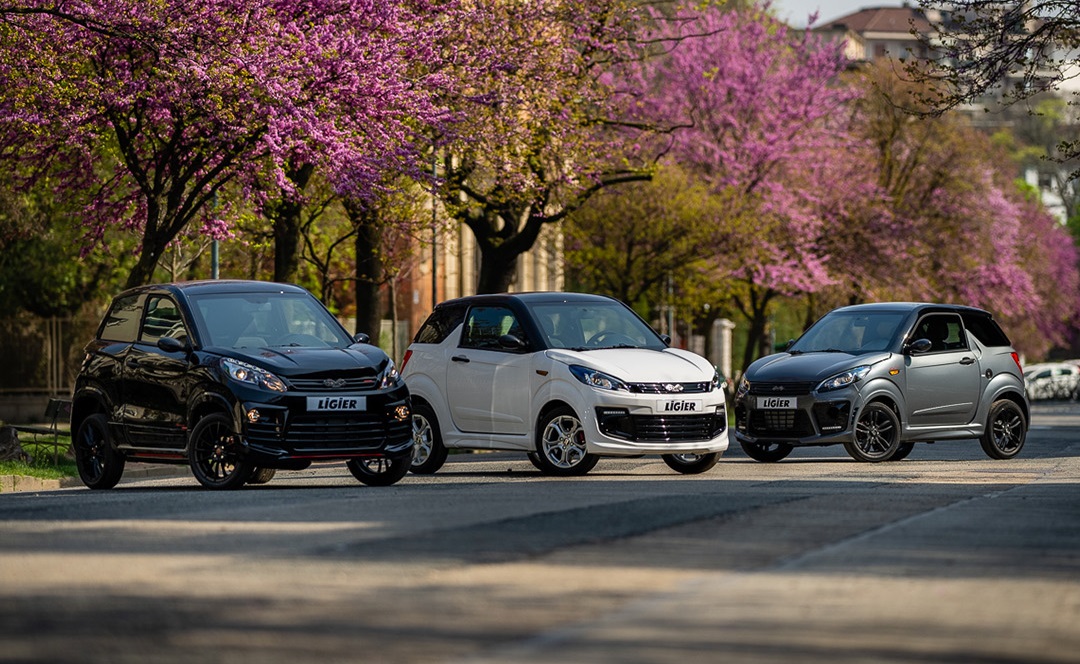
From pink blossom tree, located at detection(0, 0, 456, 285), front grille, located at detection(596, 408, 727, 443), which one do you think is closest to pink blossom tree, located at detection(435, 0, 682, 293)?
pink blossom tree, located at detection(0, 0, 456, 285)

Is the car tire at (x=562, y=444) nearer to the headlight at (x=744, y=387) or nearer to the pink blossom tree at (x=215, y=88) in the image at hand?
the headlight at (x=744, y=387)

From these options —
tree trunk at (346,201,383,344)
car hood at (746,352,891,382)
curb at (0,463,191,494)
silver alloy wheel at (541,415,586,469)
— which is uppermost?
tree trunk at (346,201,383,344)

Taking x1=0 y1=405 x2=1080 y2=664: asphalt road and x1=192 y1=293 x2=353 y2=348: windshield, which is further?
x1=192 y1=293 x2=353 y2=348: windshield

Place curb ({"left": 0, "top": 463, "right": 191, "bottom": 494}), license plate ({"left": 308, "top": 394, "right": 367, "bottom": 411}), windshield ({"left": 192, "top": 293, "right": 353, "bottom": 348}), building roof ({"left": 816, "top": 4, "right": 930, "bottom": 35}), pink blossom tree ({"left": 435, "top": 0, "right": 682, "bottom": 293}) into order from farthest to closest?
building roof ({"left": 816, "top": 4, "right": 930, "bottom": 35}) → pink blossom tree ({"left": 435, "top": 0, "right": 682, "bottom": 293}) → curb ({"left": 0, "top": 463, "right": 191, "bottom": 494}) → windshield ({"left": 192, "top": 293, "right": 353, "bottom": 348}) → license plate ({"left": 308, "top": 394, "right": 367, "bottom": 411})

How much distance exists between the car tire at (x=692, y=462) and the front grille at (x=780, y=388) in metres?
1.76

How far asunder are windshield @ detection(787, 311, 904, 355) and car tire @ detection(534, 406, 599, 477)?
4411 millimetres

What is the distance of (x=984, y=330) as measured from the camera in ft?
71.4

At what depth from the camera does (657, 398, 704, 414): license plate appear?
17062mm

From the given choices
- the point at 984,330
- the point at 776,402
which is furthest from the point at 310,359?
the point at 984,330

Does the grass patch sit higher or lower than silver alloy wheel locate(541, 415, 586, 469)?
lower

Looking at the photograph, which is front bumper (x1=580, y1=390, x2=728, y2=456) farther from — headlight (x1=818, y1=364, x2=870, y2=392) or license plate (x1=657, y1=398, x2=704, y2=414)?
headlight (x1=818, y1=364, x2=870, y2=392)

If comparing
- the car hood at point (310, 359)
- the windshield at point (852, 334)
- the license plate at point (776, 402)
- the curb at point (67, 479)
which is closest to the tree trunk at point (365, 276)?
the curb at point (67, 479)

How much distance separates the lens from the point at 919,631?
7277 millimetres

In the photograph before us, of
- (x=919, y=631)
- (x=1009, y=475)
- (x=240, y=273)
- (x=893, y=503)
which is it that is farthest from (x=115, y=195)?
(x=919, y=631)
